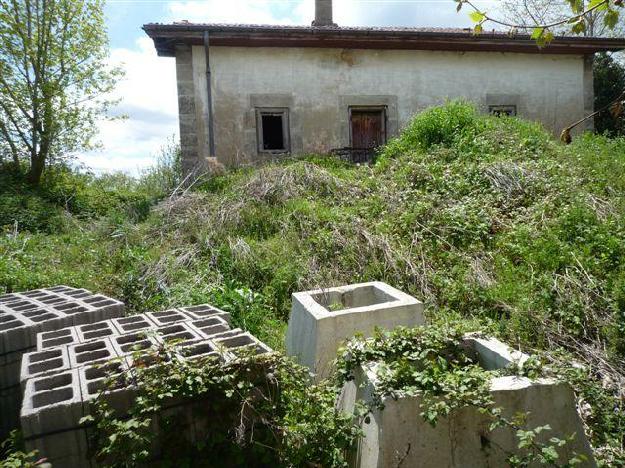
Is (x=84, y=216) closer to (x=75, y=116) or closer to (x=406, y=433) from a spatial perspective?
(x=75, y=116)

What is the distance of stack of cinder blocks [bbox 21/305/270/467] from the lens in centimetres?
199

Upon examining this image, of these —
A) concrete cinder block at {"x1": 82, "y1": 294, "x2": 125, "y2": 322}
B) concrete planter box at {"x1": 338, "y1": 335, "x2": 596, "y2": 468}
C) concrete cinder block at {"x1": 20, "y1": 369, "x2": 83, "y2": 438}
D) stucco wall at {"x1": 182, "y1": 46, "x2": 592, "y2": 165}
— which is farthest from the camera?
stucco wall at {"x1": 182, "y1": 46, "x2": 592, "y2": 165}

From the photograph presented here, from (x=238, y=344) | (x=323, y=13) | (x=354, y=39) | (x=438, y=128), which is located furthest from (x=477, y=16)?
(x=323, y=13)

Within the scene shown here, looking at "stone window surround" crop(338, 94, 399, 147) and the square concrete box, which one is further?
"stone window surround" crop(338, 94, 399, 147)

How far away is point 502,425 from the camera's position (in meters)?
2.11

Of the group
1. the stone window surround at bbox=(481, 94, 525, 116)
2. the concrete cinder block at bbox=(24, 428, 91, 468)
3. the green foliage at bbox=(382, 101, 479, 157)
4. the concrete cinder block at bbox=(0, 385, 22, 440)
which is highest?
the stone window surround at bbox=(481, 94, 525, 116)

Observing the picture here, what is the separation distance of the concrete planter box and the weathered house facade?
822cm

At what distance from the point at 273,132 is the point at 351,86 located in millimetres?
2270

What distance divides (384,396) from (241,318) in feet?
8.54

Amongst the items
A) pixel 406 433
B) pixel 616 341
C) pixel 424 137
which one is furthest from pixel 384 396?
pixel 424 137

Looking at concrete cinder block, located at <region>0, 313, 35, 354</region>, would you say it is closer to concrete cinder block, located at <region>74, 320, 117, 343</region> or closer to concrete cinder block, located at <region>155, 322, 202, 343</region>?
concrete cinder block, located at <region>74, 320, 117, 343</region>

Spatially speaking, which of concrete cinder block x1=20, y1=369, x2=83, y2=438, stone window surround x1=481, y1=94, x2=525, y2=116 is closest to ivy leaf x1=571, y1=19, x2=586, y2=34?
concrete cinder block x1=20, y1=369, x2=83, y2=438

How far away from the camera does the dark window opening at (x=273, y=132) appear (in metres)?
10.9

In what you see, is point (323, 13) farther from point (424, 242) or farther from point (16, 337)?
point (16, 337)
